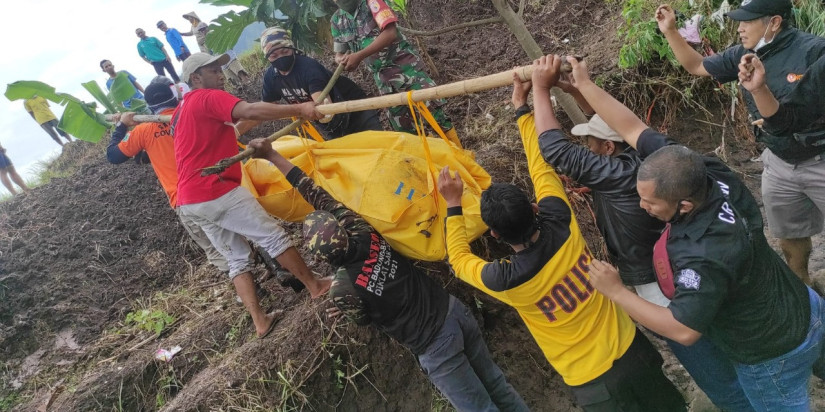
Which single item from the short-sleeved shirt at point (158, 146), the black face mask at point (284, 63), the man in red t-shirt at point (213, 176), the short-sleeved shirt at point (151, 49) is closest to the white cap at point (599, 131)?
the man in red t-shirt at point (213, 176)

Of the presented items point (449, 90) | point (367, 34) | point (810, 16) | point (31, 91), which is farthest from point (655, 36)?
point (31, 91)

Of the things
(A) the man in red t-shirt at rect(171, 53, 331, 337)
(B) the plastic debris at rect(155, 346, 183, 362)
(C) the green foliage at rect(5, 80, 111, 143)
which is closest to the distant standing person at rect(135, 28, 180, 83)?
(C) the green foliage at rect(5, 80, 111, 143)

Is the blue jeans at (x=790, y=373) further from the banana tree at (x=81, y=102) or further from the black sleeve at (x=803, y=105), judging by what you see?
the banana tree at (x=81, y=102)

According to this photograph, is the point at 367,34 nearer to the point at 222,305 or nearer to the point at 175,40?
the point at 222,305

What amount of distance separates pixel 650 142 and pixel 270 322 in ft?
9.45

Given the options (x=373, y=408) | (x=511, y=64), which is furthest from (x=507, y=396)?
(x=511, y=64)

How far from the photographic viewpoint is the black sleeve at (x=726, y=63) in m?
2.53

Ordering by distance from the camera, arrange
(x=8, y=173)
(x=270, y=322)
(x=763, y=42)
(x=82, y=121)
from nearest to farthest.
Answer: (x=763, y=42) < (x=270, y=322) < (x=82, y=121) < (x=8, y=173)

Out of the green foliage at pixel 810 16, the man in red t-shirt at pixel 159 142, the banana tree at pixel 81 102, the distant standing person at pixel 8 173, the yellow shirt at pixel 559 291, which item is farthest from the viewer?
the distant standing person at pixel 8 173

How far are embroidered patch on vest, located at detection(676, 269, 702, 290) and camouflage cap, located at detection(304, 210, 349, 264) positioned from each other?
4.72 ft

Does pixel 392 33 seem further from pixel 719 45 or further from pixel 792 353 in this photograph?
pixel 792 353

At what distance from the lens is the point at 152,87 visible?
3.97 m

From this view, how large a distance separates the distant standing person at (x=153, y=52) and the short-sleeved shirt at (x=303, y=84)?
6.54 metres

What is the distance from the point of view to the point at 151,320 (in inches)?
179
